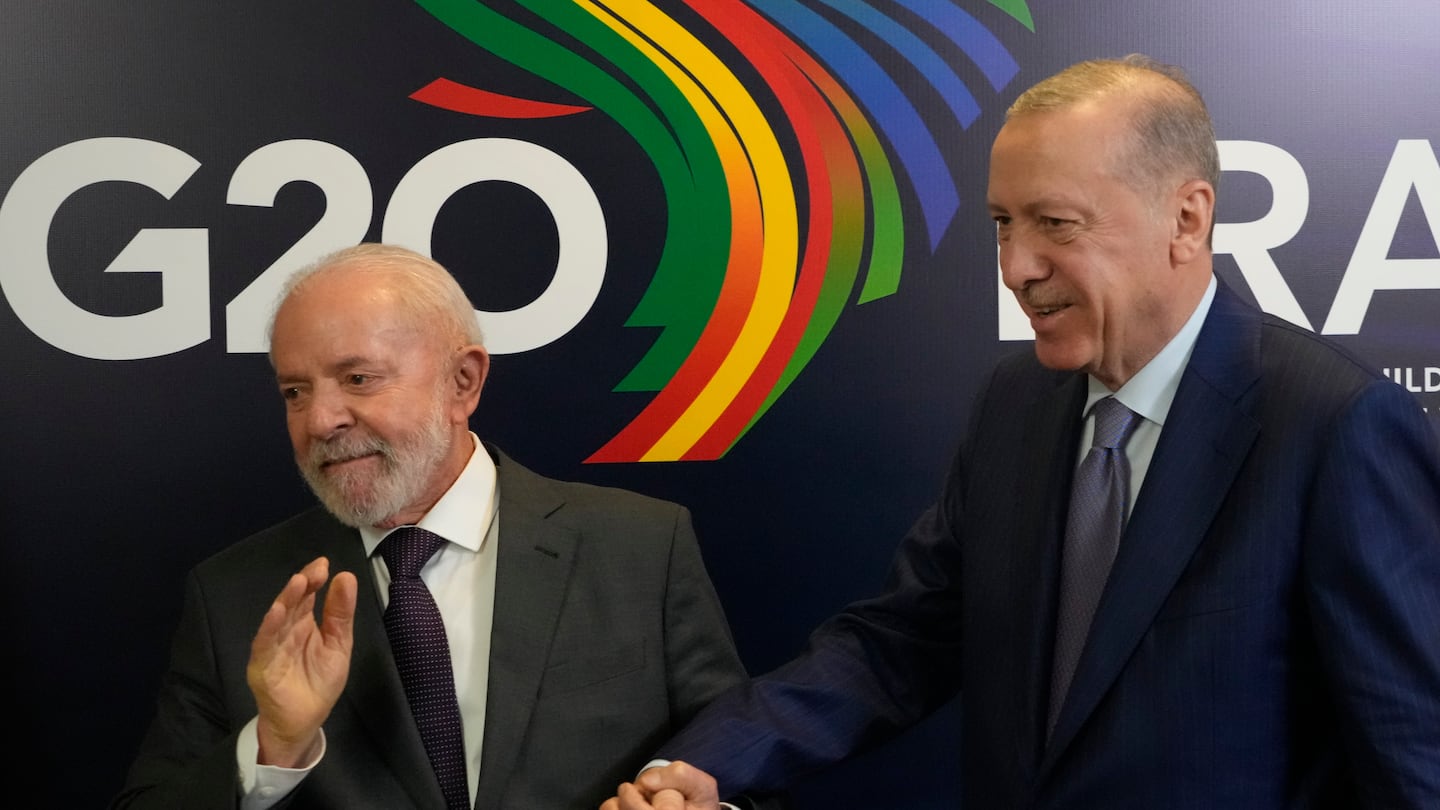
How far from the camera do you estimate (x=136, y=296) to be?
121 inches

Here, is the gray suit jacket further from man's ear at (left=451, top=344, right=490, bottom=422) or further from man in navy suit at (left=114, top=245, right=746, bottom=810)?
man's ear at (left=451, top=344, right=490, bottom=422)

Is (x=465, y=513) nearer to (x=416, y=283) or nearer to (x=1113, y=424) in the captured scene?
(x=416, y=283)

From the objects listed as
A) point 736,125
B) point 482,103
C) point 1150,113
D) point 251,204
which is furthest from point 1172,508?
point 251,204

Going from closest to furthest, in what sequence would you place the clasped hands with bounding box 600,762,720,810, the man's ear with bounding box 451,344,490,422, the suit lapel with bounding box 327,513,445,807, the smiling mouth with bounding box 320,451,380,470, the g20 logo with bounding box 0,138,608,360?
the clasped hands with bounding box 600,762,720,810
the suit lapel with bounding box 327,513,445,807
the smiling mouth with bounding box 320,451,380,470
the man's ear with bounding box 451,344,490,422
the g20 logo with bounding box 0,138,608,360

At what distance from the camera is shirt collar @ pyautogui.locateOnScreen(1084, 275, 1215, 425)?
201 cm

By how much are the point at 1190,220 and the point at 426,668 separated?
1338 mm

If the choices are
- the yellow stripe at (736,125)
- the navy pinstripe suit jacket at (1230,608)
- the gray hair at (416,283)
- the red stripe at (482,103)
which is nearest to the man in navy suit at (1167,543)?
the navy pinstripe suit jacket at (1230,608)

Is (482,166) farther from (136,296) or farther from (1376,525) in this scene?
(1376,525)

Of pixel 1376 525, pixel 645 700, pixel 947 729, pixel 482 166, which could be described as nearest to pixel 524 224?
pixel 482 166

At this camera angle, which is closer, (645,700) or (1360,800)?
(1360,800)

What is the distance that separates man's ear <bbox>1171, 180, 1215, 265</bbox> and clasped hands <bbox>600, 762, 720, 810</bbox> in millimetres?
997

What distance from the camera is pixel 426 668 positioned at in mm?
2338

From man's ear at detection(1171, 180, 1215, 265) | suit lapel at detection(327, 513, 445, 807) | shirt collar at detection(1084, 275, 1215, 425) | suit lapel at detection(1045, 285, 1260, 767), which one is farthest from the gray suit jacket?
man's ear at detection(1171, 180, 1215, 265)

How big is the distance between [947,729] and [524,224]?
1445 mm
